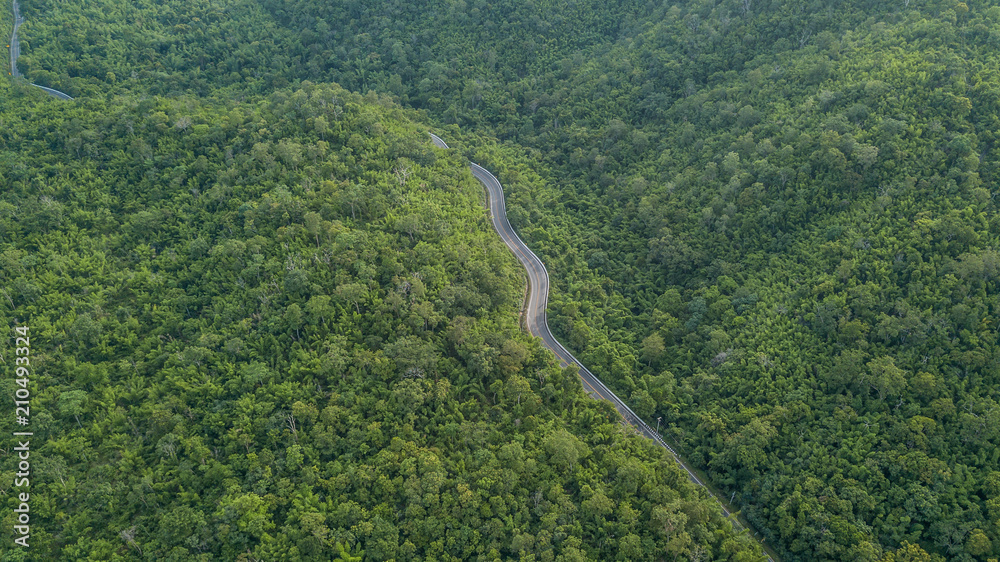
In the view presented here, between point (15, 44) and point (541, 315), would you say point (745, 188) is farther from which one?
point (15, 44)

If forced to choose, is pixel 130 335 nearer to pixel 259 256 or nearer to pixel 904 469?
pixel 259 256

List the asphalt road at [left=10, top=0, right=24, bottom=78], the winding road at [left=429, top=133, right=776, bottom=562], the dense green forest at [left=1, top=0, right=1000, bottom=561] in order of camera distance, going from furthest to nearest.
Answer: the asphalt road at [left=10, top=0, right=24, bottom=78] → the winding road at [left=429, top=133, right=776, bottom=562] → the dense green forest at [left=1, top=0, right=1000, bottom=561]

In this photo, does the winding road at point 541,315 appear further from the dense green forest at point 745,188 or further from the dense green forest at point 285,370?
the dense green forest at point 285,370

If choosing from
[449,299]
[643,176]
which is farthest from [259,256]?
[643,176]

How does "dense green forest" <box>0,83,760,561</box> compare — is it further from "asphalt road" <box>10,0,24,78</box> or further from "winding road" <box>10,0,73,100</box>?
"asphalt road" <box>10,0,24,78</box>

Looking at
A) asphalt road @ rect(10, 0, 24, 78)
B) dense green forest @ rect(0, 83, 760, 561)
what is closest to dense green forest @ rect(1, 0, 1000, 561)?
asphalt road @ rect(10, 0, 24, 78)

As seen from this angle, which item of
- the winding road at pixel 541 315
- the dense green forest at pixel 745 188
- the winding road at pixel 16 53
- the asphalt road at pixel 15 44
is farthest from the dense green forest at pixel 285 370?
the asphalt road at pixel 15 44

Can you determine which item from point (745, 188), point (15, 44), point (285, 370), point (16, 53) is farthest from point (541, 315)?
point (15, 44)
